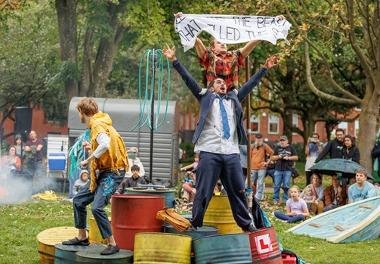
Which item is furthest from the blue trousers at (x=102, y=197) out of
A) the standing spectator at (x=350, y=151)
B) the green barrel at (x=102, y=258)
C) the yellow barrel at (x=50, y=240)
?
the standing spectator at (x=350, y=151)

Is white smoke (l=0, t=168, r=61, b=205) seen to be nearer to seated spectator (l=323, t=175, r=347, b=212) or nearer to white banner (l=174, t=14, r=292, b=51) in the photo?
seated spectator (l=323, t=175, r=347, b=212)

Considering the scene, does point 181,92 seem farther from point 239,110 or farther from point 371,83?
point 239,110

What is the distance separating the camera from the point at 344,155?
17.6 metres

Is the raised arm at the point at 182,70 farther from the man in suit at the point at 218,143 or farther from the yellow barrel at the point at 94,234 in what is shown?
the yellow barrel at the point at 94,234

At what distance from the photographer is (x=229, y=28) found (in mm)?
9484

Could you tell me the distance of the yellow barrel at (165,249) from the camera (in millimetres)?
8164

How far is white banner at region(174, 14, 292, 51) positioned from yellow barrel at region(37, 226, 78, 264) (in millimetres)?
2647

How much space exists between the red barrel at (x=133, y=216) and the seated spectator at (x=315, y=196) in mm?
8153

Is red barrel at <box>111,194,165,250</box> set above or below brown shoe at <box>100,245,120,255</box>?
above

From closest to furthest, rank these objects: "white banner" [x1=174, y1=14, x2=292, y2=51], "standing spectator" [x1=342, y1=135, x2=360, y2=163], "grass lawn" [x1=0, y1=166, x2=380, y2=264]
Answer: "white banner" [x1=174, y1=14, x2=292, y2=51], "grass lawn" [x1=0, y1=166, x2=380, y2=264], "standing spectator" [x1=342, y1=135, x2=360, y2=163]

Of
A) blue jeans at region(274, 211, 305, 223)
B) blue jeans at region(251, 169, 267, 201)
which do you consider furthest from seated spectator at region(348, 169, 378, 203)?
blue jeans at region(251, 169, 267, 201)

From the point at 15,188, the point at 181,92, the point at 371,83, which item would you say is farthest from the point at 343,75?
the point at 15,188

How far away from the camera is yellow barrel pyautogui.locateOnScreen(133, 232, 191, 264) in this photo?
8164 mm

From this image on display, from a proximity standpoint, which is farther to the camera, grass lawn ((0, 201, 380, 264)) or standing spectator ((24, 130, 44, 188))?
standing spectator ((24, 130, 44, 188))
